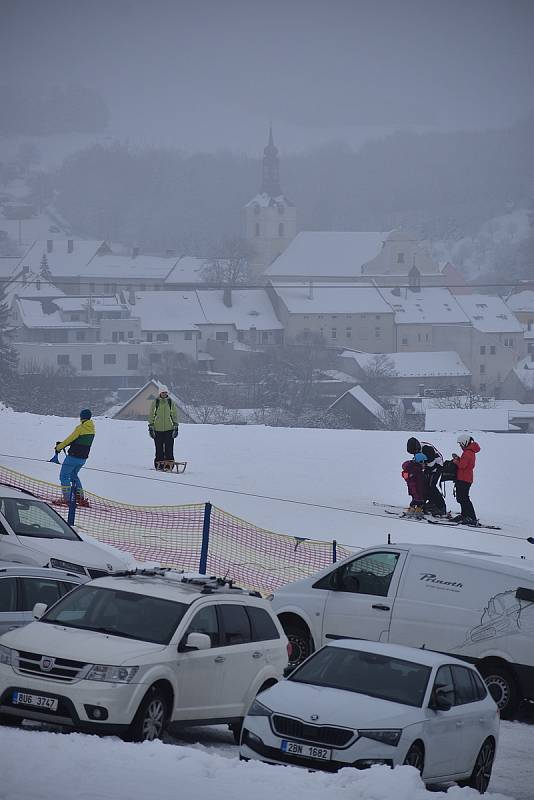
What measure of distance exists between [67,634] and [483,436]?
3380 cm

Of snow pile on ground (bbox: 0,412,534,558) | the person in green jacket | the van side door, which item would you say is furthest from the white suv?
the person in green jacket

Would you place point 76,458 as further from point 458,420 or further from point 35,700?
point 458,420

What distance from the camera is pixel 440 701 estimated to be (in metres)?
10.5

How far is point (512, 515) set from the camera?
3128cm

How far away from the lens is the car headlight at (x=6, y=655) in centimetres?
1061

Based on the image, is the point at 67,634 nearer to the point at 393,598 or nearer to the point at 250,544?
the point at 393,598

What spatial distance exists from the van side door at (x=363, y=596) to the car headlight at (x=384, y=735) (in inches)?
182

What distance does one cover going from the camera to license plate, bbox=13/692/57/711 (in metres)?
10.2

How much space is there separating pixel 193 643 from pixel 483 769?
2.66m

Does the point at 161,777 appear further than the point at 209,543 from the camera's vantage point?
No

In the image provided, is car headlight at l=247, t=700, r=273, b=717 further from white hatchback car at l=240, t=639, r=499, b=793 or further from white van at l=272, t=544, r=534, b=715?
white van at l=272, t=544, r=534, b=715

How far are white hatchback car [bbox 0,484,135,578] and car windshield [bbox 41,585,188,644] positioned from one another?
449 cm

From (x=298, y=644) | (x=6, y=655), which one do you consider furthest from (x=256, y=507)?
(x=6, y=655)

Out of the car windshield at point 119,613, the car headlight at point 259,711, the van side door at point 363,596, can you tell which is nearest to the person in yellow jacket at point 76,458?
the van side door at point 363,596
